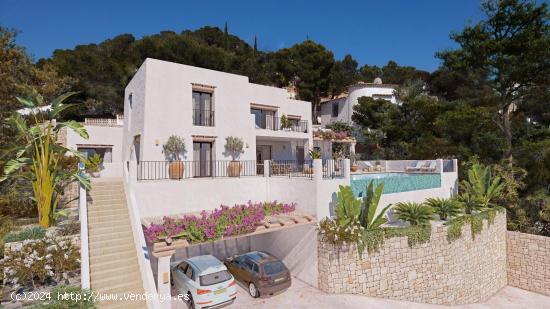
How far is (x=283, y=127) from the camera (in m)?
22.9

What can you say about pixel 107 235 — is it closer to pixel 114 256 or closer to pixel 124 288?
pixel 114 256

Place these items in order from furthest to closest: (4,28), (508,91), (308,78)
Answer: (308,78), (508,91), (4,28)

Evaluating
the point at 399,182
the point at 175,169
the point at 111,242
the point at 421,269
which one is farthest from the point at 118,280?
the point at 399,182

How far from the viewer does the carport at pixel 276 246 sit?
9.72 m

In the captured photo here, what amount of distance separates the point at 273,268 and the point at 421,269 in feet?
24.3

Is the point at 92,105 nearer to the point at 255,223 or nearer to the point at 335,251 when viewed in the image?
the point at 255,223

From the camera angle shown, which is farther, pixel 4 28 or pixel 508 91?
pixel 508 91

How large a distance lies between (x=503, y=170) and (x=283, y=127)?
16413mm

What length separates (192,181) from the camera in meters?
13.6

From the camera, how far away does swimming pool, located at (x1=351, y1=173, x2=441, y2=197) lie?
49.6ft

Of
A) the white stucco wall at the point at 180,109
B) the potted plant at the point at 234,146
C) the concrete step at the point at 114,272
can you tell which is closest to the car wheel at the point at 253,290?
the concrete step at the point at 114,272

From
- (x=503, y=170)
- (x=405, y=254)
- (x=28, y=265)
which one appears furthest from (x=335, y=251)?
(x=503, y=170)

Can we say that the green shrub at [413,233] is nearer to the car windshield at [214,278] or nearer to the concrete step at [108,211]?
the car windshield at [214,278]

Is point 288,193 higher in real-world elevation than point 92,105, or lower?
lower
